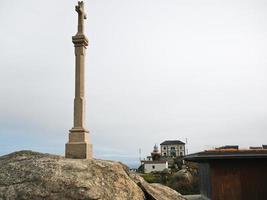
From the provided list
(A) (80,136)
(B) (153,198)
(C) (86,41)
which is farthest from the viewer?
(C) (86,41)

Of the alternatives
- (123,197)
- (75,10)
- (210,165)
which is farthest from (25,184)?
(210,165)

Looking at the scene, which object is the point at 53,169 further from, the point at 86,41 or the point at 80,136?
the point at 86,41

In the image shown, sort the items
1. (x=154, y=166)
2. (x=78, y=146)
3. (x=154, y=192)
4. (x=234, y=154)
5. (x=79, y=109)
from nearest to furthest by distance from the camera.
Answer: (x=154, y=192)
(x=78, y=146)
(x=79, y=109)
(x=234, y=154)
(x=154, y=166)

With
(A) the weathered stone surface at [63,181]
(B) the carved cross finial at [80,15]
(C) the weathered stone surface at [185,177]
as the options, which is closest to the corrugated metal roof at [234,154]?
(A) the weathered stone surface at [63,181]

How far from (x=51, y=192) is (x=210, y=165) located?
1035 cm

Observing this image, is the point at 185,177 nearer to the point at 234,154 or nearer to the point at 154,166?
the point at 234,154

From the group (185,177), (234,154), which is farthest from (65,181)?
(185,177)

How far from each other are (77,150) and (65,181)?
2696 millimetres

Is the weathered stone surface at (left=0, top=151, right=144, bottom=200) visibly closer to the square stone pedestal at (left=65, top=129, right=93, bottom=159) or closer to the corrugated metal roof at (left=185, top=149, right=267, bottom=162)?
the square stone pedestal at (left=65, top=129, right=93, bottom=159)

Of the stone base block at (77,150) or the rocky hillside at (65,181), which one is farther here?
the stone base block at (77,150)

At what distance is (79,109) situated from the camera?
11422mm

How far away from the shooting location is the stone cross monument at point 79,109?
10.8m

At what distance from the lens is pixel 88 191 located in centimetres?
812

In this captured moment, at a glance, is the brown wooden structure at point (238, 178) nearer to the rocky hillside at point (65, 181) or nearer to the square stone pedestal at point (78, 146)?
the square stone pedestal at point (78, 146)
